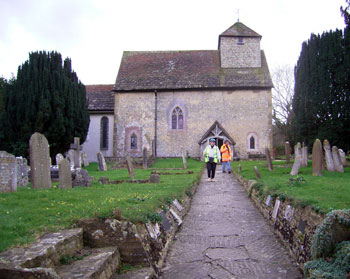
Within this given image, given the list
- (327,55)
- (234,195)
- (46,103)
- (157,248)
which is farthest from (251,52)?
(157,248)

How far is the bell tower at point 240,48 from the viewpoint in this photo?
28359 mm

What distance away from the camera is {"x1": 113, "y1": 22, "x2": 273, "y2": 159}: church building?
26.9 m

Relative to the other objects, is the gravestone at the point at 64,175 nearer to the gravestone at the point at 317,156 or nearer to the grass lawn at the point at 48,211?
the grass lawn at the point at 48,211

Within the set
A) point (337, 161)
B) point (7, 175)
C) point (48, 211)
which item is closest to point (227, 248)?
point (48, 211)

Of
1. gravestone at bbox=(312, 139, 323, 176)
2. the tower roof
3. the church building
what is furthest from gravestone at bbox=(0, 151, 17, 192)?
the tower roof

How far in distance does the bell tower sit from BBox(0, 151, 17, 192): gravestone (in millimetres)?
23171

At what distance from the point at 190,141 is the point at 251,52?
9.72 meters

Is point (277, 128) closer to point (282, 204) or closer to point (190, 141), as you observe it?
point (190, 141)

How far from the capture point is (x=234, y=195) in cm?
927

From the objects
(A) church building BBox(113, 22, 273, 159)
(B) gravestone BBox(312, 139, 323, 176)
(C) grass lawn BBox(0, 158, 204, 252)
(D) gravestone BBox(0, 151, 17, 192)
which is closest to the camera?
(C) grass lawn BBox(0, 158, 204, 252)

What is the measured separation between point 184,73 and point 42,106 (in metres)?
12.5

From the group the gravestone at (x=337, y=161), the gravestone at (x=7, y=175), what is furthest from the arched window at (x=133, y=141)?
the gravestone at (x=7, y=175)

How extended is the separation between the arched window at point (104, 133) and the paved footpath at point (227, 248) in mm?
23549

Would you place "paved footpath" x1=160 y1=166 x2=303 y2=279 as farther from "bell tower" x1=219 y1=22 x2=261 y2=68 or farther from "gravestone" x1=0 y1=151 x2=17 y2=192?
"bell tower" x1=219 y1=22 x2=261 y2=68
